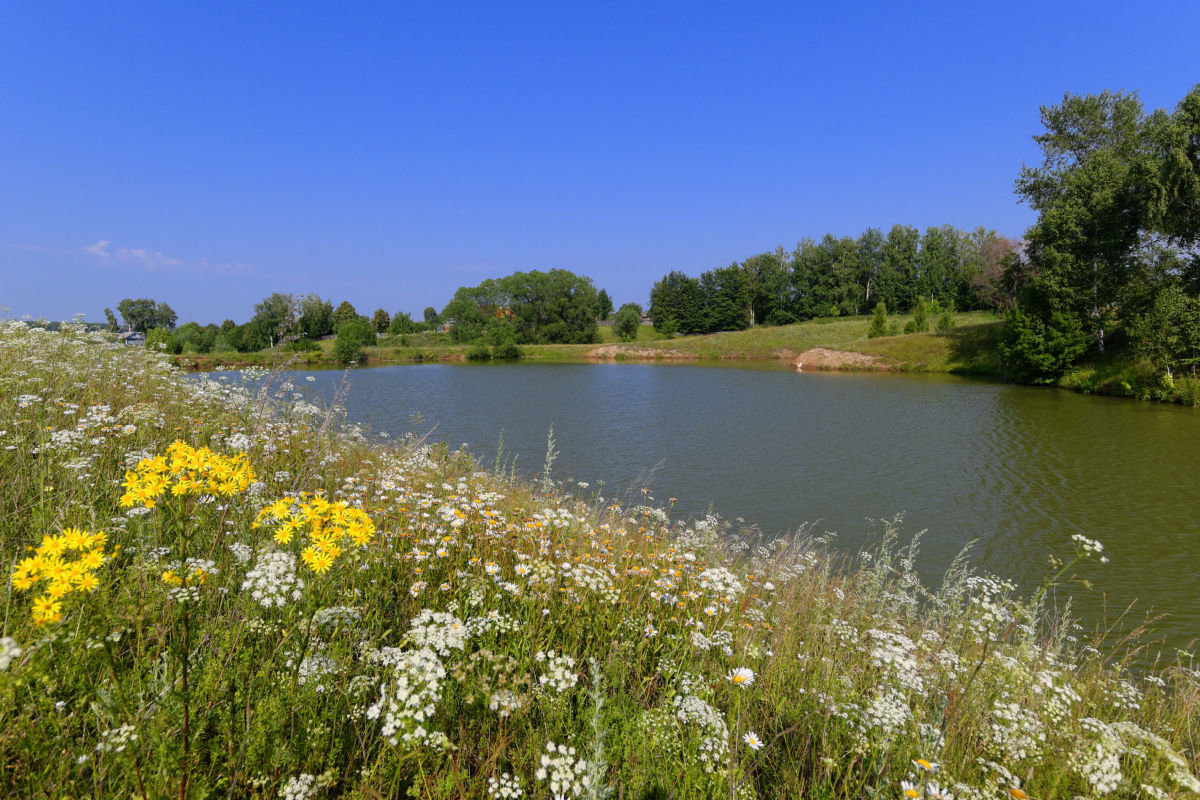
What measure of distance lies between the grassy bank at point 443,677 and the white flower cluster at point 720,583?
0.06 metres

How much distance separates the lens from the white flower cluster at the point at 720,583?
3.58 metres

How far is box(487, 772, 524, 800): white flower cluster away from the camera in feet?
5.95

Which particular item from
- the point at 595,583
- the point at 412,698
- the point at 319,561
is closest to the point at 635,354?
the point at 595,583

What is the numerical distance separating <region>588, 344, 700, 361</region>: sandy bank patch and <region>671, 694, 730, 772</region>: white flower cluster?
5499 centimetres

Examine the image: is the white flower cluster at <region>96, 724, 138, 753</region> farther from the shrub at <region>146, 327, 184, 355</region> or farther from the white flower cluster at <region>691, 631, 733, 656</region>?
the shrub at <region>146, 327, 184, 355</region>

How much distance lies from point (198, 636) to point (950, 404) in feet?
91.0

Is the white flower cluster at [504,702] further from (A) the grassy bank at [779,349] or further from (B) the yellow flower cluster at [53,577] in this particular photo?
(A) the grassy bank at [779,349]

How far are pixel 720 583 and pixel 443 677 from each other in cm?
229

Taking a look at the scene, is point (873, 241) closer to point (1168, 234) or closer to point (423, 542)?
point (1168, 234)

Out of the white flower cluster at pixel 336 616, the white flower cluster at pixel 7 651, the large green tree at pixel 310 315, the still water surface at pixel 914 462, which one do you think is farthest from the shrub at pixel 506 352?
the white flower cluster at pixel 7 651

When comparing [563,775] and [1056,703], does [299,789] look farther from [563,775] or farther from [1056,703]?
[1056,703]

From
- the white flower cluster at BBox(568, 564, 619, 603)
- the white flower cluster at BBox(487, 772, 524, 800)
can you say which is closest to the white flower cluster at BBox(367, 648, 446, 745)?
the white flower cluster at BBox(487, 772, 524, 800)

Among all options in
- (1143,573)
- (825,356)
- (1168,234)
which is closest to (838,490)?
(1143,573)

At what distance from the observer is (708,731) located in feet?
7.80
